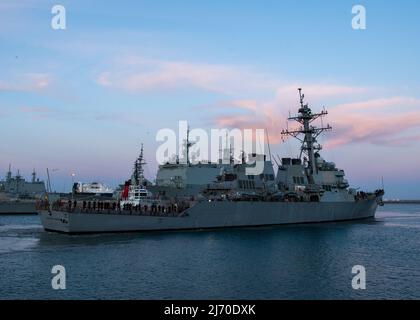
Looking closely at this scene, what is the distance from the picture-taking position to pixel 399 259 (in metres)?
28.7

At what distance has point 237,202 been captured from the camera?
159 feet

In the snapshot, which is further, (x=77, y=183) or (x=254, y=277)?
(x=77, y=183)

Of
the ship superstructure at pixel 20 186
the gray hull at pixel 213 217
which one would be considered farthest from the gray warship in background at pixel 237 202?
the ship superstructure at pixel 20 186

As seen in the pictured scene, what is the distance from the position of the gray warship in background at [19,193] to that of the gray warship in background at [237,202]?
38.1m

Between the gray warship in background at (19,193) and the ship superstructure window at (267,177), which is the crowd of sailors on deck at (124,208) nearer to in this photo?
the ship superstructure window at (267,177)

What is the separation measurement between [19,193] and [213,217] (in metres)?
82.3

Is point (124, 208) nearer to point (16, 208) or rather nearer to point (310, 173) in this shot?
point (310, 173)

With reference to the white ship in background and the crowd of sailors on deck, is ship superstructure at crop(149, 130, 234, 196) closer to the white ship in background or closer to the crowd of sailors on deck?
the crowd of sailors on deck

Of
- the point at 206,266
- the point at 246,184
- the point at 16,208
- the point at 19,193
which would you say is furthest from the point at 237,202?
the point at 19,193

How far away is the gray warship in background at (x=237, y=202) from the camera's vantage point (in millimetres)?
41312

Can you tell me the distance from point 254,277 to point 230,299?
4.65 meters

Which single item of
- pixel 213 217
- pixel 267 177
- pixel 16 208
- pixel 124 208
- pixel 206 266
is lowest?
pixel 206 266

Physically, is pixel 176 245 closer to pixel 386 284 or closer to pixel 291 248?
pixel 291 248
